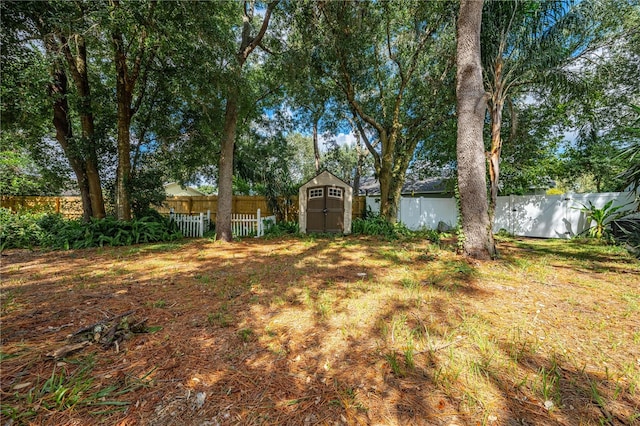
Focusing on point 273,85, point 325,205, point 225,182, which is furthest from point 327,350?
point 273,85

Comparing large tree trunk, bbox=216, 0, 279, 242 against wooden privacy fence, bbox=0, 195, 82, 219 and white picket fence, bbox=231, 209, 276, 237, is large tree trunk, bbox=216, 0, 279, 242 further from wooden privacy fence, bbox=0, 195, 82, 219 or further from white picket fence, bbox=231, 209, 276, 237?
wooden privacy fence, bbox=0, 195, 82, 219

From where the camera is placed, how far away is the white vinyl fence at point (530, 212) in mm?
8183

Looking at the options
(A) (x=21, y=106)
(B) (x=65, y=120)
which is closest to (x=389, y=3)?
(A) (x=21, y=106)

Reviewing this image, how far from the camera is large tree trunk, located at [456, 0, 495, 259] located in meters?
4.32

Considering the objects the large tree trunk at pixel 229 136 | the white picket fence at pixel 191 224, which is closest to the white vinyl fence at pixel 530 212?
the large tree trunk at pixel 229 136

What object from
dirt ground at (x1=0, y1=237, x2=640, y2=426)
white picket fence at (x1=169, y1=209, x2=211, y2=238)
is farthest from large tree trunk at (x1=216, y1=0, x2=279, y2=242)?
dirt ground at (x1=0, y1=237, x2=640, y2=426)

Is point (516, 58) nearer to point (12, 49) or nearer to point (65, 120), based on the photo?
point (12, 49)

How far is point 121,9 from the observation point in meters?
4.49

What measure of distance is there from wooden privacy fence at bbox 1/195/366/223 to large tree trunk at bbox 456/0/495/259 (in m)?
6.75

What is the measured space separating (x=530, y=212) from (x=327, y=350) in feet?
37.0

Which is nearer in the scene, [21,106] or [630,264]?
[630,264]

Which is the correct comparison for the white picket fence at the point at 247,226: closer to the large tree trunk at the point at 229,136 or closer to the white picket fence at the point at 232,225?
the white picket fence at the point at 232,225

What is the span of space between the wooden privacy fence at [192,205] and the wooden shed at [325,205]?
4.47ft

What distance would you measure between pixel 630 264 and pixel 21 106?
42.1ft
